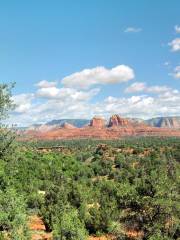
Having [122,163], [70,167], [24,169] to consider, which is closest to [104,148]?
[122,163]

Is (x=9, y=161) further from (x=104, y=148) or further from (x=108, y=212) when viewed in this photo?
(x=104, y=148)

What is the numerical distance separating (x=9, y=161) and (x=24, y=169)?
133 feet

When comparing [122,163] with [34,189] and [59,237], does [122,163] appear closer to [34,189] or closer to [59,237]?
[34,189]

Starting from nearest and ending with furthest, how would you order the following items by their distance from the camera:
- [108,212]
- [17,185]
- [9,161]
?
[9,161], [108,212], [17,185]

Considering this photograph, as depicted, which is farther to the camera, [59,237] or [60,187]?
[60,187]

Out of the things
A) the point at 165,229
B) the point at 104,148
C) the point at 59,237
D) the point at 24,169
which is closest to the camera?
the point at 59,237

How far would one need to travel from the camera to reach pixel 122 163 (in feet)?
337

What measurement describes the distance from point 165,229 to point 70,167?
58273mm

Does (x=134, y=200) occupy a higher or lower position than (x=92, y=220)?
higher

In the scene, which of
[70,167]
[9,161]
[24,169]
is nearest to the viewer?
[9,161]

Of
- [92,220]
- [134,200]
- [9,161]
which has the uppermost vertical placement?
[9,161]

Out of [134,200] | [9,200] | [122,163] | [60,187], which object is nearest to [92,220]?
[60,187]

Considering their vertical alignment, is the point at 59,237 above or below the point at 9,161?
below

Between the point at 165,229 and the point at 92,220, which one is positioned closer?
the point at 165,229
